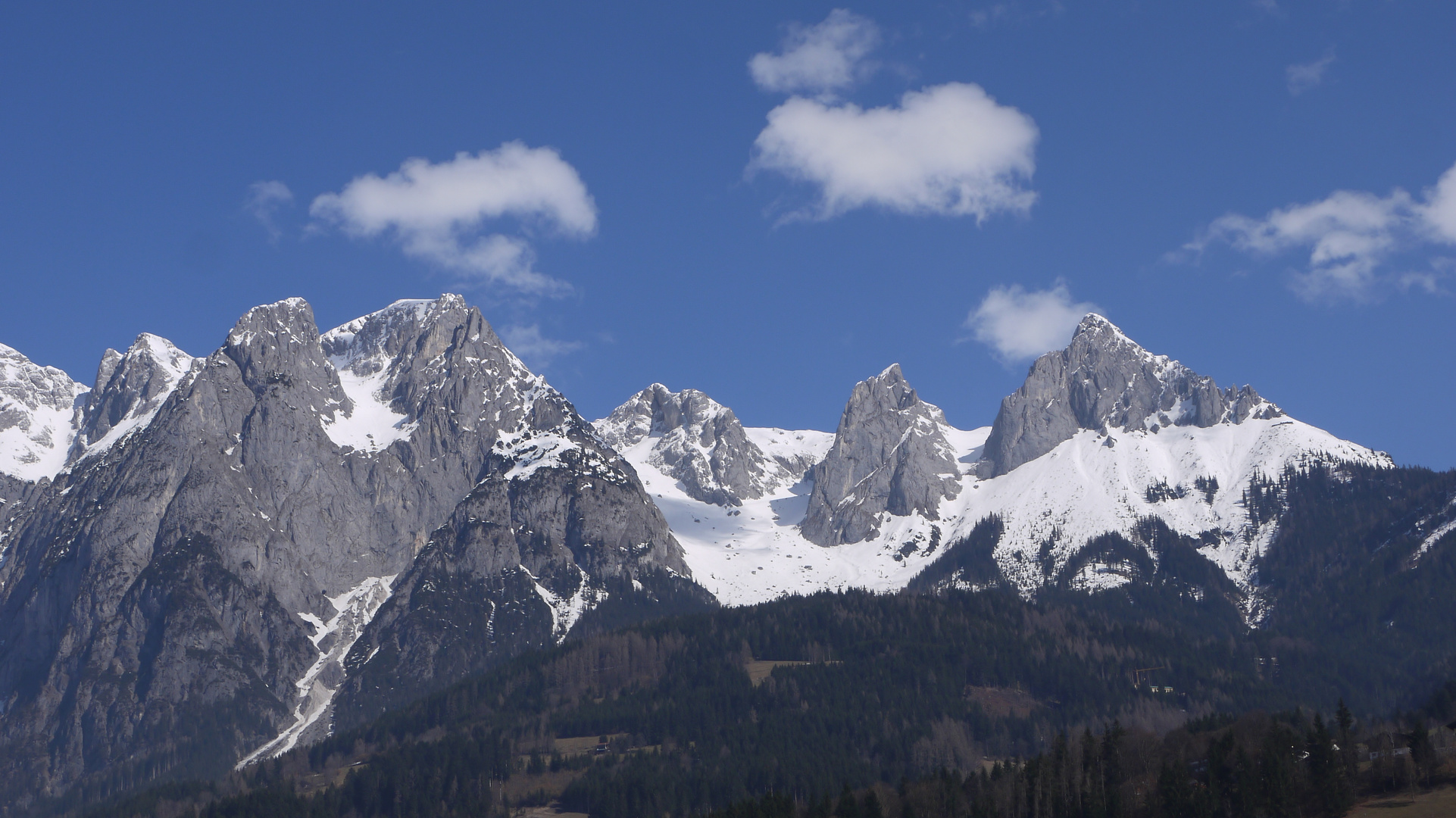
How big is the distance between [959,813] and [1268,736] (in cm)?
3952

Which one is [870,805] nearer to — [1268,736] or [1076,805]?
[1076,805]

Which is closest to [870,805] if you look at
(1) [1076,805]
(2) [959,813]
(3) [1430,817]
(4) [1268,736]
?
(2) [959,813]

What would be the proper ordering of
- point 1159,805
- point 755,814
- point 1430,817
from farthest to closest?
point 755,814
point 1159,805
point 1430,817

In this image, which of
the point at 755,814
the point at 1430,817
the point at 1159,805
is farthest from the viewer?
the point at 755,814

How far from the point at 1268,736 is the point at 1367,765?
12602 millimetres

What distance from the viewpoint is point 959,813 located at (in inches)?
7820

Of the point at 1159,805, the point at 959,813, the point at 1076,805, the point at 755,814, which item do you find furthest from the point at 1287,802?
the point at 755,814

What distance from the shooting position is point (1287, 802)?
17175 cm

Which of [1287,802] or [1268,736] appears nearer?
[1287,802]

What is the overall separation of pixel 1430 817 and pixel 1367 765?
27238 mm

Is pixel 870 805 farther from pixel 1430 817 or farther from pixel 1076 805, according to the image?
pixel 1430 817

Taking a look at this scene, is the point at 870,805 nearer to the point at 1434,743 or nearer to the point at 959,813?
the point at 959,813

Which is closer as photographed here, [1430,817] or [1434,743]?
[1430,817]

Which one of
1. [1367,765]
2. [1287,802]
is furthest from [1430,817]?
[1367,765]
